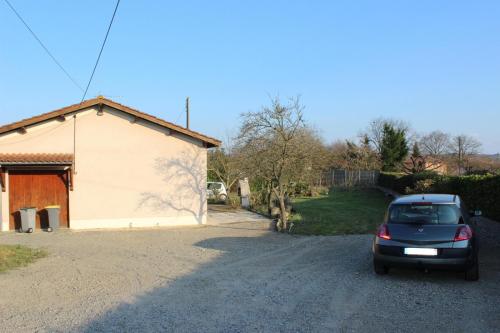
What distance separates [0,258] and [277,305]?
23.2ft

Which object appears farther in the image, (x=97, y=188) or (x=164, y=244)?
(x=97, y=188)

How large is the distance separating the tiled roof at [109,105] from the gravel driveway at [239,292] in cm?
541

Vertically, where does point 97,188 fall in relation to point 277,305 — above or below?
above

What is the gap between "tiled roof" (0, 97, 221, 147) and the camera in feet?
49.9

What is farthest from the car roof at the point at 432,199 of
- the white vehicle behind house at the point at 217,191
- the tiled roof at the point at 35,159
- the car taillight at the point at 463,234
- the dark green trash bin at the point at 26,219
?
the white vehicle behind house at the point at 217,191

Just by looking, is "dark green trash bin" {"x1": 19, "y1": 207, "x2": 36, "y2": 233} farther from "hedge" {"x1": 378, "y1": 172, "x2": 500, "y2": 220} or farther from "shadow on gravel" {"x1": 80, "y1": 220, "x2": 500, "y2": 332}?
"hedge" {"x1": 378, "y1": 172, "x2": 500, "y2": 220}

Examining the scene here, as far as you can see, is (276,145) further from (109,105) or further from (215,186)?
(215,186)

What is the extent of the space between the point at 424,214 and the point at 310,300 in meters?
2.81

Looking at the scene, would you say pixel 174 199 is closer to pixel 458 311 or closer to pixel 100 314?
pixel 100 314

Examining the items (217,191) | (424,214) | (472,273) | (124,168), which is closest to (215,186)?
(217,191)

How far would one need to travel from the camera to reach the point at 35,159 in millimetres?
15141

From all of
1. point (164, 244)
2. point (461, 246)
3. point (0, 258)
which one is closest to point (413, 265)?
point (461, 246)

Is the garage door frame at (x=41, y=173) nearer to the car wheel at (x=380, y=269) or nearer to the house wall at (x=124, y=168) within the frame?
the house wall at (x=124, y=168)

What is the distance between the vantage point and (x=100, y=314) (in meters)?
6.07
